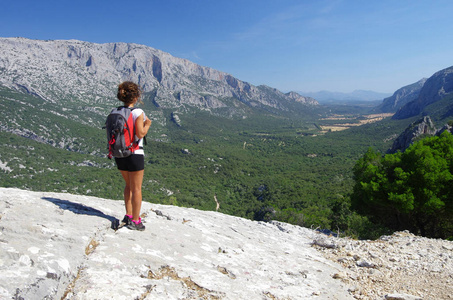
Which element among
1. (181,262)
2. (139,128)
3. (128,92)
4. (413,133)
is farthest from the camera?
(413,133)

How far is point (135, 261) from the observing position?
360 centimetres

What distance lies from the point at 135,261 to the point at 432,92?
766 ft

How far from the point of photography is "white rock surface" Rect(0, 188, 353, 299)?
2760mm

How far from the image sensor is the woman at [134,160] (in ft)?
13.9

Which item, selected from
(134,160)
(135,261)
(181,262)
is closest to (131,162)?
(134,160)

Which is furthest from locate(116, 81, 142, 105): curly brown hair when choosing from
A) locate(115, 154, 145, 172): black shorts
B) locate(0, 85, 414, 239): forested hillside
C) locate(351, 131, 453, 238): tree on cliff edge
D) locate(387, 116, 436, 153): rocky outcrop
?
locate(387, 116, 436, 153): rocky outcrop

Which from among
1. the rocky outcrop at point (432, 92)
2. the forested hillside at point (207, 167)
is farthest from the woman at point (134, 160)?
the rocky outcrop at point (432, 92)

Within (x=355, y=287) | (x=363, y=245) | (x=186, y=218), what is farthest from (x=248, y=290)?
(x=363, y=245)

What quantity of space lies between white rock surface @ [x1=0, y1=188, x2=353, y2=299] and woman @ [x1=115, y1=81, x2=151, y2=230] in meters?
0.57

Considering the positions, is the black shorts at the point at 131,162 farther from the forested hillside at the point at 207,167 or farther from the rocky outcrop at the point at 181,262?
the forested hillside at the point at 207,167

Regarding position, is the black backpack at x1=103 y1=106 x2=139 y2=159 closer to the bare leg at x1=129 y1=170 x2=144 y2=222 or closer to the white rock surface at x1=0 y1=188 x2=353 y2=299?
the bare leg at x1=129 y1=170 x2=144 y2=222

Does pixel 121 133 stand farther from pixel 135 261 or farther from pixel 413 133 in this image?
pixel 413 133

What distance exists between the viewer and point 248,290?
3.56 meters

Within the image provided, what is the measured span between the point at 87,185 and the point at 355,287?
198 feet
